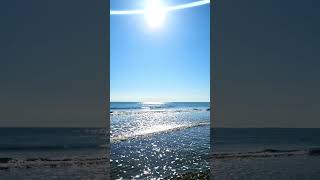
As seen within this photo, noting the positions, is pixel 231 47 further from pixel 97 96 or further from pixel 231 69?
pixel 97 96

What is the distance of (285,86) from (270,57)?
1.75 metres

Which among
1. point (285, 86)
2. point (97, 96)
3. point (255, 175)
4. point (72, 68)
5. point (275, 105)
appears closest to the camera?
point (97, 96)

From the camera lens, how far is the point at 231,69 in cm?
1155

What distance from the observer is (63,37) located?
11.6 m

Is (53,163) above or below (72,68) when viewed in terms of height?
below

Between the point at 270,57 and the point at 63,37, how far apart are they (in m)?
6.53

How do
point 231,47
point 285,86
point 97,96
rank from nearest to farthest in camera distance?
point 97,96 → point 231,47 → point 285,86

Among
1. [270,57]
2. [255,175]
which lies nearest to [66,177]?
[255,175]

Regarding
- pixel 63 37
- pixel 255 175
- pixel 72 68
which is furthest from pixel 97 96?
pixel 255 175

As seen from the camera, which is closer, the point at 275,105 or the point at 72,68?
the point at 72,68

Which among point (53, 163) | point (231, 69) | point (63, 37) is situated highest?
point (63, 37)

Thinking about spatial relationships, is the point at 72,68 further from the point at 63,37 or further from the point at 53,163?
the point at 53,163

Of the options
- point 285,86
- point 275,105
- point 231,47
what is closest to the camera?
point 231,47

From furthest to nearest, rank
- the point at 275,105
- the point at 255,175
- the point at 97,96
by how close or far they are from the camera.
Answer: the point at 275,105 → the point at 255,175 → the point at 97,96
